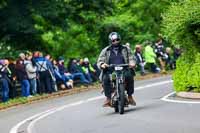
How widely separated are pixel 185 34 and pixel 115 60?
3.70m

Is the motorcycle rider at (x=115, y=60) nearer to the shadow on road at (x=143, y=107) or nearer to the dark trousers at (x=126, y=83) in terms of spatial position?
the dark trousers at (x=126, y=83)

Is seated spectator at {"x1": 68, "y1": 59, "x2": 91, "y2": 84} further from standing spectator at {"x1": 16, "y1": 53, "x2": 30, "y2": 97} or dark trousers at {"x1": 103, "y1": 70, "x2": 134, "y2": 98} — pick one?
dark trousers at {"x1": 103, "y1": 70, "x2": 134, "y2": 98}

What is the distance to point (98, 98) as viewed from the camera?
77.0ft

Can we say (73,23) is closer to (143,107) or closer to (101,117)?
(143,107)

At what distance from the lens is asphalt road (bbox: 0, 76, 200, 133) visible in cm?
1373

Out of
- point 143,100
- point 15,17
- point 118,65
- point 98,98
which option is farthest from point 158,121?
point 15,17

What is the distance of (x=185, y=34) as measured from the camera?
20.1 meters

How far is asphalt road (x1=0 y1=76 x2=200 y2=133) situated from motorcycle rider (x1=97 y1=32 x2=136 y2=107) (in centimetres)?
54

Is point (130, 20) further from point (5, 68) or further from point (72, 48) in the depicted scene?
point (5, 68)

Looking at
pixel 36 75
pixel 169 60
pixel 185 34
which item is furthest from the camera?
pixel 169 60

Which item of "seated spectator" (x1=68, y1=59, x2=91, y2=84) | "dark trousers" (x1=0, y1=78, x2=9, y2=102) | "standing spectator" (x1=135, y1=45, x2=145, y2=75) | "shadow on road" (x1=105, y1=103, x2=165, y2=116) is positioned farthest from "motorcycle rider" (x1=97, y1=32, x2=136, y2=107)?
A: "standing spectator" (x1=135, y1=45, x2=145, y2=75)

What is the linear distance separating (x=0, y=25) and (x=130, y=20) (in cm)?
1312

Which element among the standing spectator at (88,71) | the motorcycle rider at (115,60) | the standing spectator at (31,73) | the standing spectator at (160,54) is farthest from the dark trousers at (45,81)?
the motorcycle rider at (115,60)

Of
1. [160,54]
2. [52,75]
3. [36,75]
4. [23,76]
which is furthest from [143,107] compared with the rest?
[160,54]
